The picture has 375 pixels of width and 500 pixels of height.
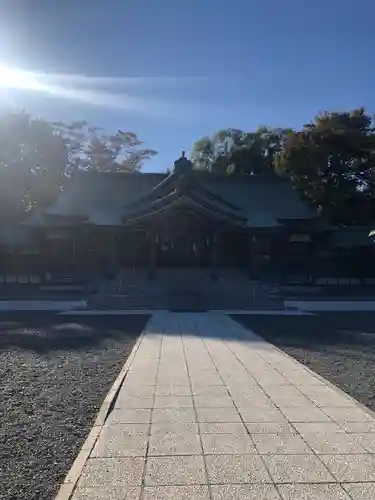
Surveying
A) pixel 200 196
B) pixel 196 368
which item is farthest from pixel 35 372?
pixel 200 196

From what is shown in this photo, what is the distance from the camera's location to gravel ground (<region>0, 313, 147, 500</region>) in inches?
166

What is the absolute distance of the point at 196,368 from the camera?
8.35 metres

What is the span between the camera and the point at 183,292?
20.4 m

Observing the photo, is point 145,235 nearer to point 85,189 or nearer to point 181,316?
point 85,189

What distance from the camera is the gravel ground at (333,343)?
7.53 meters

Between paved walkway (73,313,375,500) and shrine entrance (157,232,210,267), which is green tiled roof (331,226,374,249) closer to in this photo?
shrine entrance (157,232,210,267)

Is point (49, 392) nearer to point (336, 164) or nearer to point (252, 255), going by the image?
point (252, 255)

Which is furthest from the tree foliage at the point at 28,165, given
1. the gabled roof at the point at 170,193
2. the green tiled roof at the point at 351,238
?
the green tiled roof at the point at 351,238

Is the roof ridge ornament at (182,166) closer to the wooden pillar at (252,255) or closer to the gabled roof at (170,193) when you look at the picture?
the gabled roof at (170,193)

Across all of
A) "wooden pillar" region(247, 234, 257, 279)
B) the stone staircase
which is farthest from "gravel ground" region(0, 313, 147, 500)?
"wooden pillar" region(247, 234, 257, 279)

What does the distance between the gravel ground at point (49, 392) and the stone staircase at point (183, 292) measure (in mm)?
5014

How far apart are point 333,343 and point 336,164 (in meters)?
27.8

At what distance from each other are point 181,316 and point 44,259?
1006cm

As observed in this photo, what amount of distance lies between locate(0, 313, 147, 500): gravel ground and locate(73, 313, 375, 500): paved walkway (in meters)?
0.33
